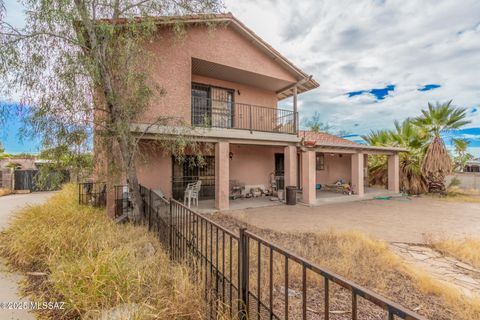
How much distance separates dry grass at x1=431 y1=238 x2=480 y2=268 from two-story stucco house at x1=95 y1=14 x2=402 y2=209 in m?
5.88

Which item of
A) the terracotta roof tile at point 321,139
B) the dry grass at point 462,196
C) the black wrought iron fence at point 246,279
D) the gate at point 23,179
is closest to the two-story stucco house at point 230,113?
the terracotta roof tile at point 321,139

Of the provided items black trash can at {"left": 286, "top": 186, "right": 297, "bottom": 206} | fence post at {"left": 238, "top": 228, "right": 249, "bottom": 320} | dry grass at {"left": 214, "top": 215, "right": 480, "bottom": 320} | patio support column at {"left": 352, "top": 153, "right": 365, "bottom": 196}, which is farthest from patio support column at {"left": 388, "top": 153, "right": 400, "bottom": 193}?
fence post at {"left": 238, "top": 228, "right": 249, "bottom": 320}

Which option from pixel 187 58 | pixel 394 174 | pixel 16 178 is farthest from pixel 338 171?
pixel 16 178

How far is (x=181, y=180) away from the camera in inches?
445

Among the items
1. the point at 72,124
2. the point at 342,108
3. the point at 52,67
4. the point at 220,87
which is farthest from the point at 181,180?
the point at 342,108

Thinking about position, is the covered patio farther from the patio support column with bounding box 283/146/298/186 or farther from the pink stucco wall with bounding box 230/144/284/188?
the pink stucco wall with bounding box 230/144/284/188

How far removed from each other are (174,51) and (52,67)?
5142 millimetres

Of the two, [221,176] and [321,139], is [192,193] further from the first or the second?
[321,139]

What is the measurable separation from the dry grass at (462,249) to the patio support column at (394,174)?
979 cm

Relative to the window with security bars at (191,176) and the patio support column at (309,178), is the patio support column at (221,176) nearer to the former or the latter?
the window with security bars at (191,176)

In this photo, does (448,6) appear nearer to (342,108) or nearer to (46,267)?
(46,267)

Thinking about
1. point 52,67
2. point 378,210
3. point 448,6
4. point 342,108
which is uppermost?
point 342,108

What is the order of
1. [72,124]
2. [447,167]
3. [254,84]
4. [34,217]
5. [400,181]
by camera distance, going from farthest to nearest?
[400,181] < [447,167] < [254,84] < [34,217] < [72,124]

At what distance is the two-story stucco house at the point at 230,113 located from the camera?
9.14m
